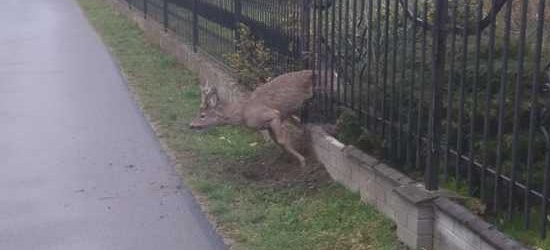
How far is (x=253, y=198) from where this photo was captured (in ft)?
22.5

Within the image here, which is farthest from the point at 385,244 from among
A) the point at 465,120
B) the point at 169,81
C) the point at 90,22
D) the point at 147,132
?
the point at 90,22

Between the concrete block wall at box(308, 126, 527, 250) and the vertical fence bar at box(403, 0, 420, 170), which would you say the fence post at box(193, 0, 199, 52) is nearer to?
the concrete block wall at box(308, 126, 527, 250)

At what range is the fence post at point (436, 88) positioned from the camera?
5457 millimetres

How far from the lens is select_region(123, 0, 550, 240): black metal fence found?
491 cm

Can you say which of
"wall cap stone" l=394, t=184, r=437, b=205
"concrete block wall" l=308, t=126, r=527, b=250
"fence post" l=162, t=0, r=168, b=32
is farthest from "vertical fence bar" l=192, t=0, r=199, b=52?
"wall cap stone" l=394, t=184, r=437, b=205

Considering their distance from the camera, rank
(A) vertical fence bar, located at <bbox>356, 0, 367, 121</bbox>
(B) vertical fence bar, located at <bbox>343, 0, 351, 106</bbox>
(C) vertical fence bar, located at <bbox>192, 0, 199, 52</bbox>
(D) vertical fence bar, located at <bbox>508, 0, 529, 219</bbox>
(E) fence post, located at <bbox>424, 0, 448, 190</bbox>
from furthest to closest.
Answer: (C) vertical fence bar, located at <bbox>192, 0, 199, 52</bbox>
(B) vertical fence bar, located at <bbox>343, 0, 351, 106</bbox>
(A) vertical fence bar, located at <bbox>356, 0, 367, 121</bbox>
(E) fence post, located at <bbox>424, 0, 448, 190</bbox>
(D) vertical fence bar, located at <bbox>508, 0, 529, 219</bbox>

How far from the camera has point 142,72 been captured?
1346 centimetres

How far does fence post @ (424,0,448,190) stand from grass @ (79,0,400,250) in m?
0.48

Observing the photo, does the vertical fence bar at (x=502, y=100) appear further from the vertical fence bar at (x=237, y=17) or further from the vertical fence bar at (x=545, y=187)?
the vertical fence bar at (x=237, y=17)

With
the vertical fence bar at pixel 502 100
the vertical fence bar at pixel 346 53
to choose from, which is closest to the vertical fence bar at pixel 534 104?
the vertical fence bar at pixel 502 100

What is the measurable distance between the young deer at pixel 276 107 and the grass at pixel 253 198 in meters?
0.40

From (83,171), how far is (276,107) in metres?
1.77

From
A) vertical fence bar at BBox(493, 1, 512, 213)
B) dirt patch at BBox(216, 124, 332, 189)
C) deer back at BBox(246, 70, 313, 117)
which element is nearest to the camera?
vertical fence bar at BBox(493, 1, 512, 213)

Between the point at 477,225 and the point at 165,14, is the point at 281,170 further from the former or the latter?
the point at 165,14
